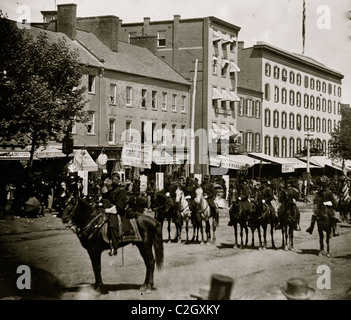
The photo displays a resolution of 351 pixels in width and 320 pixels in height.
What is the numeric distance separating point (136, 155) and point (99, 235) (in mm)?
2270

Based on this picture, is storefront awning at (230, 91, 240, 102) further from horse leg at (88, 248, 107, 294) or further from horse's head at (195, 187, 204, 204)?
horse leg at (88, 248, 107, 294)

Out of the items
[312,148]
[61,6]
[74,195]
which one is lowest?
[74,195]

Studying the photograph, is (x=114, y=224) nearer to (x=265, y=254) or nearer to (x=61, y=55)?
(x=265, y=254)

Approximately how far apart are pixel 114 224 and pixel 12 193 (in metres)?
2.18

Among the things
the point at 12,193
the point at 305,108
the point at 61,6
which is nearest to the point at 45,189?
the point at 12,193

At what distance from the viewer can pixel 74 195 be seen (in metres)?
10.4

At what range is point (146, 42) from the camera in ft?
48.0

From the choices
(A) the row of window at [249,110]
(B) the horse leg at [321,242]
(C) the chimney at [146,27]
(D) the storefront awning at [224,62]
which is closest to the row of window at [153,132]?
(C) the chimney at [146,27]

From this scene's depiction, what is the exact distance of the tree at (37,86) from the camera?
11.0 m

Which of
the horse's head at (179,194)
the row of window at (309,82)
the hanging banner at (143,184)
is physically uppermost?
the row of window at (309,82)

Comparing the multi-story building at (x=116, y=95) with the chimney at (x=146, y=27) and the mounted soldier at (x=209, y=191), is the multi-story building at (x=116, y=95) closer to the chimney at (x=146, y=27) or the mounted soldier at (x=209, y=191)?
the chimney at (x=146, y=27)

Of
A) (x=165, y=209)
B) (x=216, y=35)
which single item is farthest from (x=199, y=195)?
(x=216, y=35)

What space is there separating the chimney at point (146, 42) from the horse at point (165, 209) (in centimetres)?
382

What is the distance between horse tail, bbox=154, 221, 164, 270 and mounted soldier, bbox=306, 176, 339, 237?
131 inches
